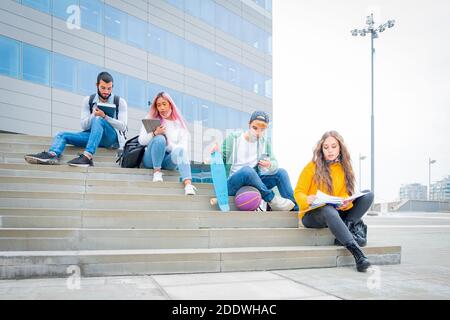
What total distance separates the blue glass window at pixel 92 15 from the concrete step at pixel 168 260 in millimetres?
19047

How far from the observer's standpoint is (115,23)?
2189 cm

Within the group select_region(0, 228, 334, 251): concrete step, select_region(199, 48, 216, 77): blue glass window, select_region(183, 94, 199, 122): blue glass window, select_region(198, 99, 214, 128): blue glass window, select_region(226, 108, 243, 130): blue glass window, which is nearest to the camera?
select_region(0, 228, 334, 251): concrete step

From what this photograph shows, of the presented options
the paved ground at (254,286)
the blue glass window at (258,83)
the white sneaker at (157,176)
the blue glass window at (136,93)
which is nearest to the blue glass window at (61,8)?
the blue glass window at (136,93)

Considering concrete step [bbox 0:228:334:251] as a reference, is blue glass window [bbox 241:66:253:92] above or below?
above

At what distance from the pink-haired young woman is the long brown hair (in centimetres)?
180

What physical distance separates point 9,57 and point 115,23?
6500mm

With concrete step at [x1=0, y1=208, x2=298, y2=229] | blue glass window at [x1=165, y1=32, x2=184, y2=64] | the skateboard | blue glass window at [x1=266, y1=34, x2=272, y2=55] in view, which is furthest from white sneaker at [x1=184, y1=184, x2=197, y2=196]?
blue glass window at [x1=266, y1=34, x2=272, y2=55]

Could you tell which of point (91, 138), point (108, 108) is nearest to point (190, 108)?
point (108, 108)

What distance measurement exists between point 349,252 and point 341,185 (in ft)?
2.50

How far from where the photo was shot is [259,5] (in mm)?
32250

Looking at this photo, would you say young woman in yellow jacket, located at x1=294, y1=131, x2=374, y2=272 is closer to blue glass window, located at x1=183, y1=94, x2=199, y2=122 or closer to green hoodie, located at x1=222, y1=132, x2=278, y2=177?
green hoodie, located at x1=222, y1=132, x2=278, y2=177

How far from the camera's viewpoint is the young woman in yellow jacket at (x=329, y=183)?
4.60 meters

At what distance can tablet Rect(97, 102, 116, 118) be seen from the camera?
20.9 feet

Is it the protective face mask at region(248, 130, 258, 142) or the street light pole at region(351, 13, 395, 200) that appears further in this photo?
the street light pole at region(351, 13, 395, 200)
